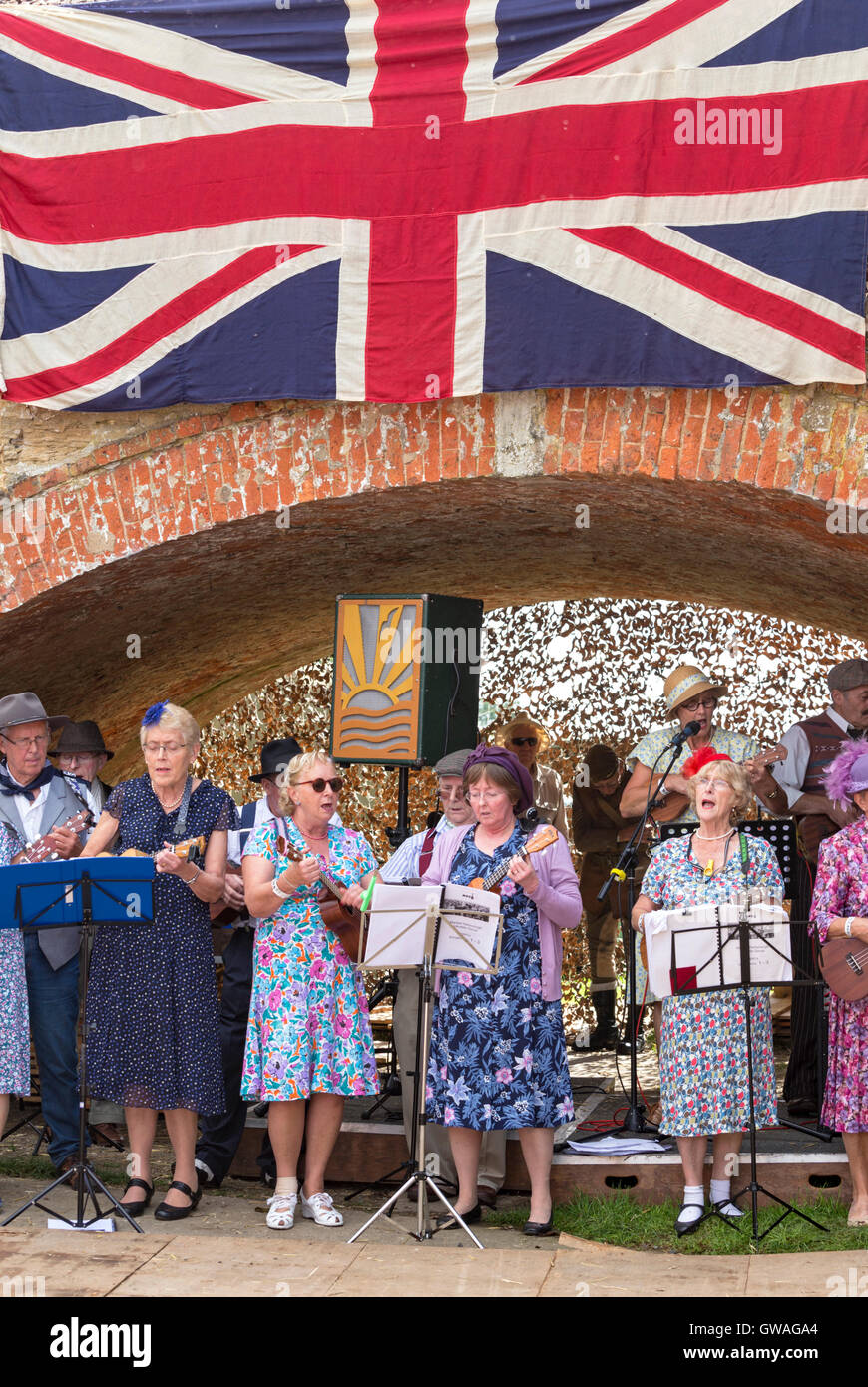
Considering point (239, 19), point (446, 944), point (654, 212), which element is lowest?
point (446, 944)

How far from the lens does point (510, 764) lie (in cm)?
568

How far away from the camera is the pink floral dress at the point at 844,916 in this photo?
550cm

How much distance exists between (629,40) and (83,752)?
4383mm

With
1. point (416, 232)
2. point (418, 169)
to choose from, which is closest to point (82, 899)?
point (416, 232)

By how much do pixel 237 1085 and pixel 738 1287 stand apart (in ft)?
7.72

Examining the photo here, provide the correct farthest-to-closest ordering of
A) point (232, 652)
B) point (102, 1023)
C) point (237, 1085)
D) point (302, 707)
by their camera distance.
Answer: point (302, 707) < point (232, 652) < point (237, 1085) < point (102, 1023)

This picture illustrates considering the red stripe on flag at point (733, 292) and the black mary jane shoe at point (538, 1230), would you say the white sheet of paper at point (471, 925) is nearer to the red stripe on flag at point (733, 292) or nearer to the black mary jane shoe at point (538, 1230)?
the black mary jane shoe at point (538, 1230)

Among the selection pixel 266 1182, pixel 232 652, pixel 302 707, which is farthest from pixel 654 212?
pixel 302 707

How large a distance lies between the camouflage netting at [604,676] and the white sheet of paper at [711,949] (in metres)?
6.27

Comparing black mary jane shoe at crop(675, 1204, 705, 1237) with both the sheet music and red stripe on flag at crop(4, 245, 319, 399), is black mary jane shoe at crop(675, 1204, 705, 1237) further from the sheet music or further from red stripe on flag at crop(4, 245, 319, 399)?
red stripe on flag at crop(4, 245, 319, 399)

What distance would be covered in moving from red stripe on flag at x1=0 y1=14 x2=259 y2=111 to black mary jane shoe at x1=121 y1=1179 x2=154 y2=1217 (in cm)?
482

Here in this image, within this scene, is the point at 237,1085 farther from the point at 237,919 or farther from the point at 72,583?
the point at 72,583

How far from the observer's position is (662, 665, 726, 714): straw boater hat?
7199 millimetres

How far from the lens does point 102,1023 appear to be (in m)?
5.75
